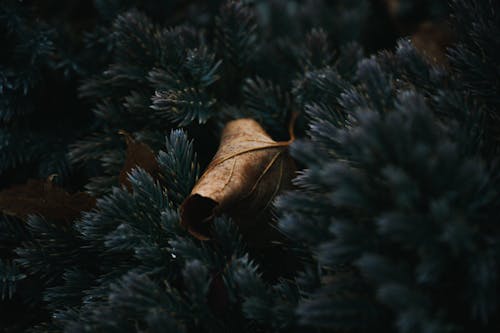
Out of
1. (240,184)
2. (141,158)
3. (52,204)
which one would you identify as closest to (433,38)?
(240,184)

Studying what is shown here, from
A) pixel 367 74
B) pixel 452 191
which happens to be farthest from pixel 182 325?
pixel 367 74

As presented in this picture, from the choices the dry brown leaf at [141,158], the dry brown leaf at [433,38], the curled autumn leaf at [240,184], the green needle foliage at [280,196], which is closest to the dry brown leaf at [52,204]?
the green needle foliage at [280,196]

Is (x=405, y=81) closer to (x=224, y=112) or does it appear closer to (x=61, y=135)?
(x=224, y=112)

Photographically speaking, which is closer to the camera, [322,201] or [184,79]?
[322,201]

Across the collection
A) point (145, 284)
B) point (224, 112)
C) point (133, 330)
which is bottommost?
point (133, 330)

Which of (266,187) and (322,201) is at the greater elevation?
(266,187)

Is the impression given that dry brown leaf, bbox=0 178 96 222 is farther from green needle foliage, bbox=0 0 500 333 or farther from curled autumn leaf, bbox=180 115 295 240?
curled autumn leaf, bbox=180 115 295 240

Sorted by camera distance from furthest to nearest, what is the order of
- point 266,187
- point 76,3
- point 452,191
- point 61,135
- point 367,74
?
point 76,3
point 61,135
point 266,187
point 367,74
point 452,191

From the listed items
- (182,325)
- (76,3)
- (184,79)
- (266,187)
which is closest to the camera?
(182,325)
